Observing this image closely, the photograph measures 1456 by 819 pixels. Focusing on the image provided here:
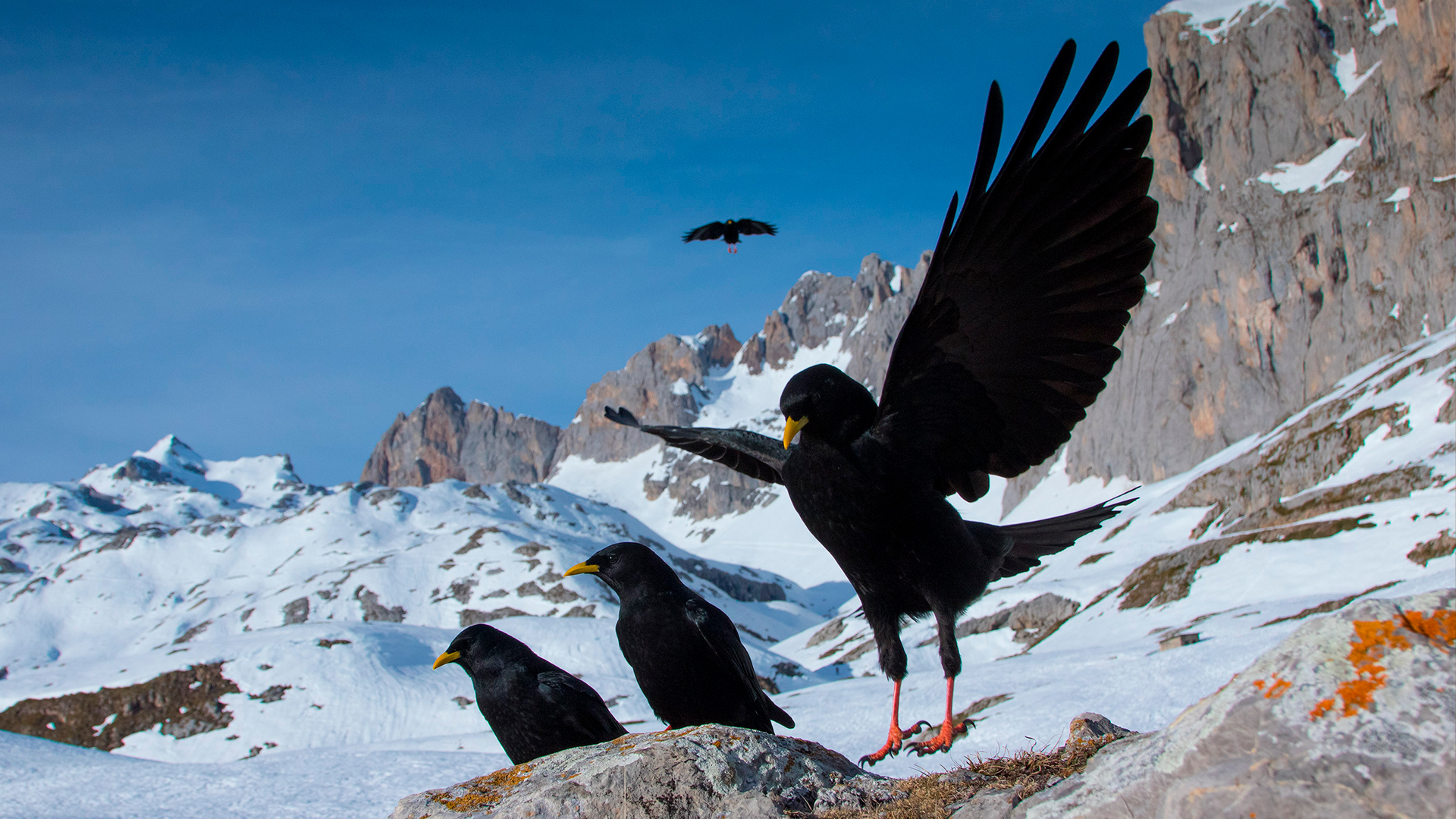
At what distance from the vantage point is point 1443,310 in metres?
86.6

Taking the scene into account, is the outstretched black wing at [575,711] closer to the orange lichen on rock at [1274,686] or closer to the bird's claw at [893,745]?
the bird's claw at [893,745]

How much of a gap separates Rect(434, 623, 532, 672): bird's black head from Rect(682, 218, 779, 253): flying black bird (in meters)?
14.9

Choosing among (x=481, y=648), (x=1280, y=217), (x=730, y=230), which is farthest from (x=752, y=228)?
(x=1280, y=217)

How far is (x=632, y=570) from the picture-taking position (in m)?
7.77

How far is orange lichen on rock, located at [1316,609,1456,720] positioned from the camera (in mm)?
2525

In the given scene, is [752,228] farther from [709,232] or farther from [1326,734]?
[1326,734]

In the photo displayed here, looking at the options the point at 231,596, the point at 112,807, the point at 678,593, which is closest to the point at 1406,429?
the point at 678,593

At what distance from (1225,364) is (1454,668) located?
129 meters

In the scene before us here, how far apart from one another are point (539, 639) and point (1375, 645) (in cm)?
5972

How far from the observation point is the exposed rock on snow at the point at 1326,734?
230 centimetres

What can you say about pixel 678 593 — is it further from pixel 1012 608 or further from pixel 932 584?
pixel 1012 608

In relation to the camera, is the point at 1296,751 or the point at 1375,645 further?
the point at 1375,645

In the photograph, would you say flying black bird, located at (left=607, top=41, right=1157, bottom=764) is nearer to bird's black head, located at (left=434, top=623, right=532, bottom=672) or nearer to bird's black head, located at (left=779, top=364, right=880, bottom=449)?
bird's black head, located at (left=779, top=364, right=880, bottom=449)

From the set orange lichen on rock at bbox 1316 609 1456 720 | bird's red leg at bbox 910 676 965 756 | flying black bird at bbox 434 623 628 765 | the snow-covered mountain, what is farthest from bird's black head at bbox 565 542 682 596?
the snow-covered mountain
